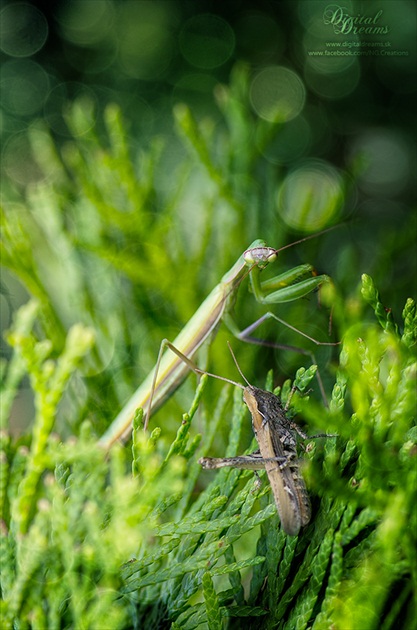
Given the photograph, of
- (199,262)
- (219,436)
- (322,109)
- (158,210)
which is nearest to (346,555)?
(219,436)

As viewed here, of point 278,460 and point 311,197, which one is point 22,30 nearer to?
point 311,197

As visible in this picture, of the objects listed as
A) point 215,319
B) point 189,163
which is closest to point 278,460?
point 215,319

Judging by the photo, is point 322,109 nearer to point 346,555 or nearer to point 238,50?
point 238,50

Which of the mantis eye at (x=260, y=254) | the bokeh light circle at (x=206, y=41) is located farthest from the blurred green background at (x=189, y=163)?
the mantis eye at (x=260, y=254)

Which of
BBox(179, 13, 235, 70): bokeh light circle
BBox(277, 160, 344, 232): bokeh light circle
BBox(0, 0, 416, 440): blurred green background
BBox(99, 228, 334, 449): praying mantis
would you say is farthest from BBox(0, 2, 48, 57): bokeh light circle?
BBox(99, 228, 334, 449): praying mantis

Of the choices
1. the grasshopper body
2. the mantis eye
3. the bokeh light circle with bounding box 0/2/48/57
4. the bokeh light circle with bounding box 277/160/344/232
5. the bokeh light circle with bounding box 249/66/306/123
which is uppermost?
the bokeh light circle with bounding box 0/2/48/57

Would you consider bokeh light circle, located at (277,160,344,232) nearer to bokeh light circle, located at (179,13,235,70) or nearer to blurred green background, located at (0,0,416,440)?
blurred green background, located at (0,0,416,440)

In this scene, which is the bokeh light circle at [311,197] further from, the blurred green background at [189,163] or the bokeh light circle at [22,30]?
the bokeh light circle at [22,30]
